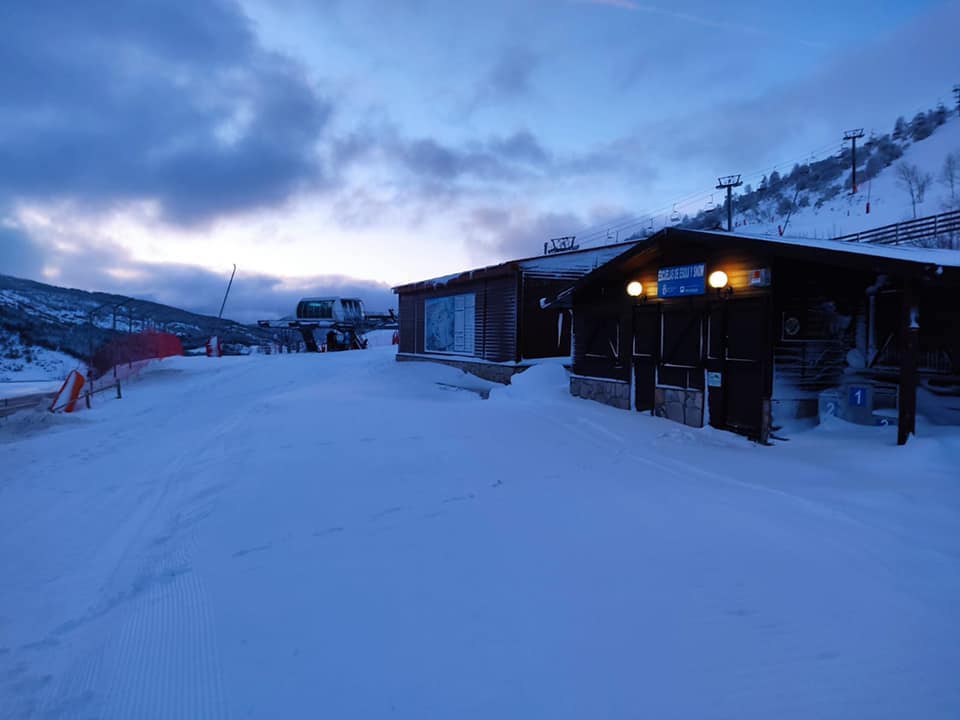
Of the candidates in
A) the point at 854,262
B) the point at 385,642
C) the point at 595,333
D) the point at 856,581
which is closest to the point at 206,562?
the point at 385,642

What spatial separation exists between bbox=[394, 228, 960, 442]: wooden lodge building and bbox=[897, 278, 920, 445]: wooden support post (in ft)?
0.05

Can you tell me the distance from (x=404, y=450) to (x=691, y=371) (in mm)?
5768

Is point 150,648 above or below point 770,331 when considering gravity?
below

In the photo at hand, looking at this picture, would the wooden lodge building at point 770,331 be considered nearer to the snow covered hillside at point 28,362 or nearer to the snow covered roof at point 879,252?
the snow covered roof at point 879,252

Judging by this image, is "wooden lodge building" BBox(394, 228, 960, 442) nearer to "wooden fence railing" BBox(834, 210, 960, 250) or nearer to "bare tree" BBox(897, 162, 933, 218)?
"wooden fence railing" BBox(834, 210, 960, 250)

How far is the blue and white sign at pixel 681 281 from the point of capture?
32.2ft

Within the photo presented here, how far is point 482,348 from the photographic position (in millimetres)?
17562

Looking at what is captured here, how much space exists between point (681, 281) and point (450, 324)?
35.3ft

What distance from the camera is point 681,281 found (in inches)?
401

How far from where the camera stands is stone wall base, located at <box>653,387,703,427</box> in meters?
9.88

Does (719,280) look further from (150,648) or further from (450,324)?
(450,324)

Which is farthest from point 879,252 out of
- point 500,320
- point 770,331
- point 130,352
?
point 130,352

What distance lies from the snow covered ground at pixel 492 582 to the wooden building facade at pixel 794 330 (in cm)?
81

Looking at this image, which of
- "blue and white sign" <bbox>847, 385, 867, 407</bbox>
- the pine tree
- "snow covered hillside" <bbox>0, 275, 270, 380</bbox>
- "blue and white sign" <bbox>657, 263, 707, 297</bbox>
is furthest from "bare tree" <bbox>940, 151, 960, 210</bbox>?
"snow covered hillside" <bbox>0, 275, 270, 380</bbox>
